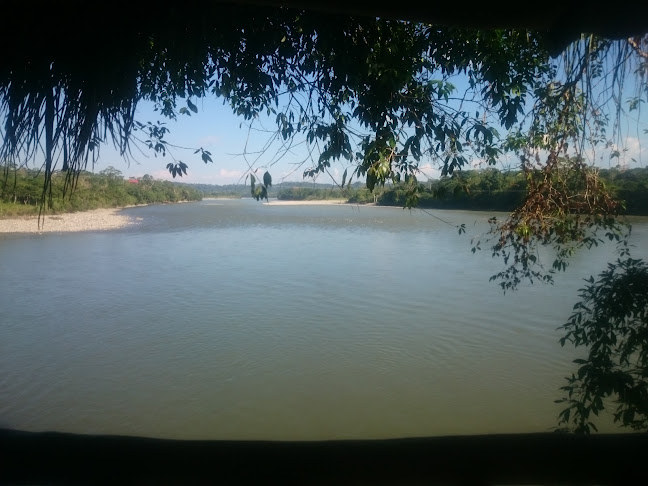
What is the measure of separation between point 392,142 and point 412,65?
37 centimetres

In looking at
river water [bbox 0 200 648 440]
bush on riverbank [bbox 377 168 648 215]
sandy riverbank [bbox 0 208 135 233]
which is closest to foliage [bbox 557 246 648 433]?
bush on riverbank [bbox 377 168 648 215]

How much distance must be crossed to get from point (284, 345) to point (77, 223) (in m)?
18.6

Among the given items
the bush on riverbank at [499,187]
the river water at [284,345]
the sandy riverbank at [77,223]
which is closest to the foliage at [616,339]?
the bush on riverbank at [499,187]

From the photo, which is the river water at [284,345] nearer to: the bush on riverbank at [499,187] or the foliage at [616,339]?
the bush on riverbank at [499,187]

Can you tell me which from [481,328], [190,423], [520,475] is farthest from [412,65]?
[481,328]

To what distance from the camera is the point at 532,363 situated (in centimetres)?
607

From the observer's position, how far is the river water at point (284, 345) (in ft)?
15.7

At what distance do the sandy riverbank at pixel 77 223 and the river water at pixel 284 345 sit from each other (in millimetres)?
5188

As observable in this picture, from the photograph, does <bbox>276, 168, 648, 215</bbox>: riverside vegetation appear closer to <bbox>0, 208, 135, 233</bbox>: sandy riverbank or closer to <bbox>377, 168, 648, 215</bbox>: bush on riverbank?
<bbox>377, 168, 648, 215</bbox>: bush on riverbank

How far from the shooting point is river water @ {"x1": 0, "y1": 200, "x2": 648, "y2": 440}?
479 centimetres

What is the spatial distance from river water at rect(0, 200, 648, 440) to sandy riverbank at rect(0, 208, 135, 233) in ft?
17.0

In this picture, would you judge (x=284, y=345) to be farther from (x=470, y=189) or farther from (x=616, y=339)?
(x=616, y=339)

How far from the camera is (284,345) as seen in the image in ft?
22.5

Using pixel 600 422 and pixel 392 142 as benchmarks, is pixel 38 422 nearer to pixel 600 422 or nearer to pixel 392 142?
pixel 392 142
